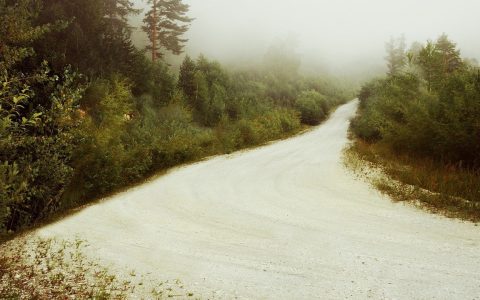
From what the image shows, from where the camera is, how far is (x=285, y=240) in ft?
22.2

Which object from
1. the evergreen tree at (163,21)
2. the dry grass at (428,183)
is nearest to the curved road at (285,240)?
the dry grass at (428,183)

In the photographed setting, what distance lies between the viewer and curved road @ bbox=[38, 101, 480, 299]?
4.88m

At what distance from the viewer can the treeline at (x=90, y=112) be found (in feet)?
19.8

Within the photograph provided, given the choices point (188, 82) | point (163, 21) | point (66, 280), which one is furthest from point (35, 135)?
point (163, 21)

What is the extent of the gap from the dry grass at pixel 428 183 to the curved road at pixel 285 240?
63 centimetres

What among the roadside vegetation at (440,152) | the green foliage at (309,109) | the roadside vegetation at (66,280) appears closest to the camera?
the roadside vegetation at (66,280)

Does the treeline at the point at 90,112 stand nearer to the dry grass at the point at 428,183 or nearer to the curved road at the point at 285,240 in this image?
the curved road at the point at 285,240

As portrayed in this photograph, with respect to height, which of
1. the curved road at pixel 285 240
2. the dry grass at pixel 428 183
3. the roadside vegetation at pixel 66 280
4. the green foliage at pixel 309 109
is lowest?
the roadside vegetation at pixel 66 280

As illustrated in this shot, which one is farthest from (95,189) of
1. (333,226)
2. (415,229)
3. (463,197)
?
(463,197)

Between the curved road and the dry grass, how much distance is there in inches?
24.8

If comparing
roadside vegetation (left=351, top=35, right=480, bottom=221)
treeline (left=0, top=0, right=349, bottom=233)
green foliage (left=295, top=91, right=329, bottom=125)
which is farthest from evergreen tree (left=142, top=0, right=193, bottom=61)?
roadside vegetation (left=351, top=35, right=480, bottom=221)

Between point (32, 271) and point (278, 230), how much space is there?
189 inches

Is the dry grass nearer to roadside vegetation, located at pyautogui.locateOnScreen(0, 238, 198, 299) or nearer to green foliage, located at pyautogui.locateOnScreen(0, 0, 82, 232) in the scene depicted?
roadside vegetation, located at pyautogui.locateOnScreen(0, 238, 198, 299)

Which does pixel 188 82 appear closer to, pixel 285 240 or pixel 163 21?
pixel 163 21
